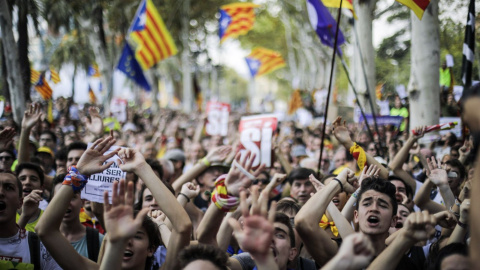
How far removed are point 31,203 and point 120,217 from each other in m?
1.75

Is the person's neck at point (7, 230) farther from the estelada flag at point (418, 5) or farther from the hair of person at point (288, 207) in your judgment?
the estelada flag at point (418, 5)

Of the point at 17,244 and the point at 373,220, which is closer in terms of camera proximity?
the point at 17,244

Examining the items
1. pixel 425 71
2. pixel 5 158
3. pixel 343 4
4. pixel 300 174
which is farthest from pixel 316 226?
pixel 425 71

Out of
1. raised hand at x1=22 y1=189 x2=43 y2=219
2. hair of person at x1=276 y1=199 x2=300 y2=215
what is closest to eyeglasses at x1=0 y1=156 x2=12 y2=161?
raised hand at x1=22 y1=189 x2=43 y2=219

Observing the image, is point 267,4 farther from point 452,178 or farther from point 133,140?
point 452,178

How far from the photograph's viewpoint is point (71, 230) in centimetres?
399

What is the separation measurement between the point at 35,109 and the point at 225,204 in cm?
362

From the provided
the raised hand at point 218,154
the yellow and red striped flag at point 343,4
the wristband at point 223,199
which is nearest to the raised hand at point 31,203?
the raised hand at point 218,154

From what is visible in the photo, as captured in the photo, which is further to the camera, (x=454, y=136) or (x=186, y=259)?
(x=454, y=136)

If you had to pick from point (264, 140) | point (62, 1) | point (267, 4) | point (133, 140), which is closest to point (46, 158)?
point (264, 140)

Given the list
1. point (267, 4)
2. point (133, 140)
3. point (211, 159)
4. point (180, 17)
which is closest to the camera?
point (211, 159)

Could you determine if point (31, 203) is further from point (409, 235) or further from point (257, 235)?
point (409, 235)

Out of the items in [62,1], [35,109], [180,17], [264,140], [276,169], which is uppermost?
[180,17]

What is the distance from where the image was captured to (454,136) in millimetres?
7910
